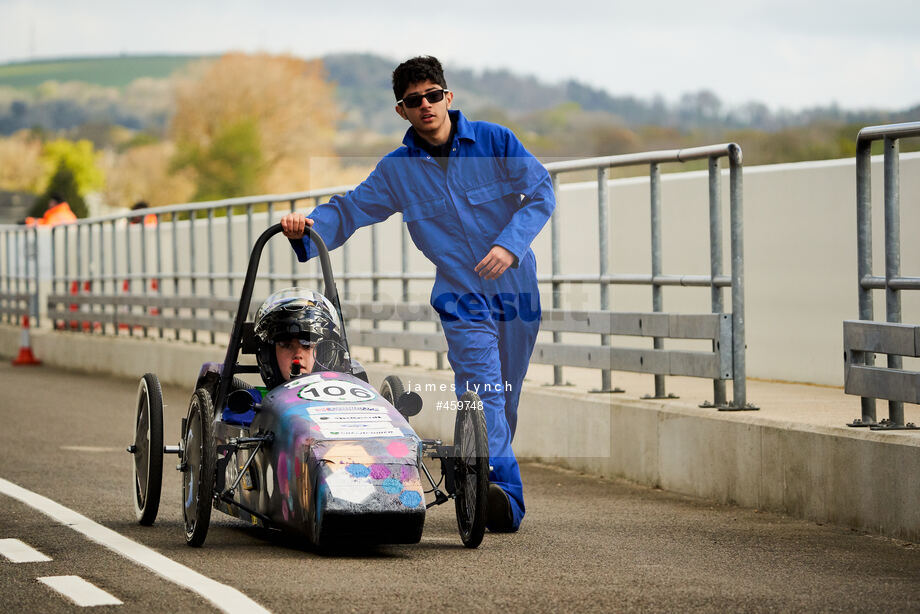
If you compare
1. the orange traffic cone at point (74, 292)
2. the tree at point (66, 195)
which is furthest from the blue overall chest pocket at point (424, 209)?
the tree at point (66, 195)

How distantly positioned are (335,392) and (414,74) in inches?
63.2

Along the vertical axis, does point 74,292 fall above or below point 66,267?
below

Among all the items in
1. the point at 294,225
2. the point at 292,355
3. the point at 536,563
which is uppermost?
the point at 294,225

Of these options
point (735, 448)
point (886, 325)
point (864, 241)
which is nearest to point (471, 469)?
point (886, 325)

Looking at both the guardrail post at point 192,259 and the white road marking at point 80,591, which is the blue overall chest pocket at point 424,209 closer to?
the white road marking at point 80,591

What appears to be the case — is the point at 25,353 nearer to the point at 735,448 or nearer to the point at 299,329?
the point at 735,448

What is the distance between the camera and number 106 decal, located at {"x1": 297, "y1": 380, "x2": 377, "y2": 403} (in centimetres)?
743

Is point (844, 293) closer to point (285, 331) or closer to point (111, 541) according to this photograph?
point (285, 331)

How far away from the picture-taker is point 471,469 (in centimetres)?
748

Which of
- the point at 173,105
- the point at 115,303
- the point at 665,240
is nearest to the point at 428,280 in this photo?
the point at 665,240

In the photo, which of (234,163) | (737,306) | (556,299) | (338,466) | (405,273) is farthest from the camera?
(234,163)

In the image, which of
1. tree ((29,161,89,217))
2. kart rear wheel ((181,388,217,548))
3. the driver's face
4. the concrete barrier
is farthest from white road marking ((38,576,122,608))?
tree ((29,161,89,217))

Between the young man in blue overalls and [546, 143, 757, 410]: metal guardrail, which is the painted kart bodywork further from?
[546, 143, 757, 410]: metal guardrail

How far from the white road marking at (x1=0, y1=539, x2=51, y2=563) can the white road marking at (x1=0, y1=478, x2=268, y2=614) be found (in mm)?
312
